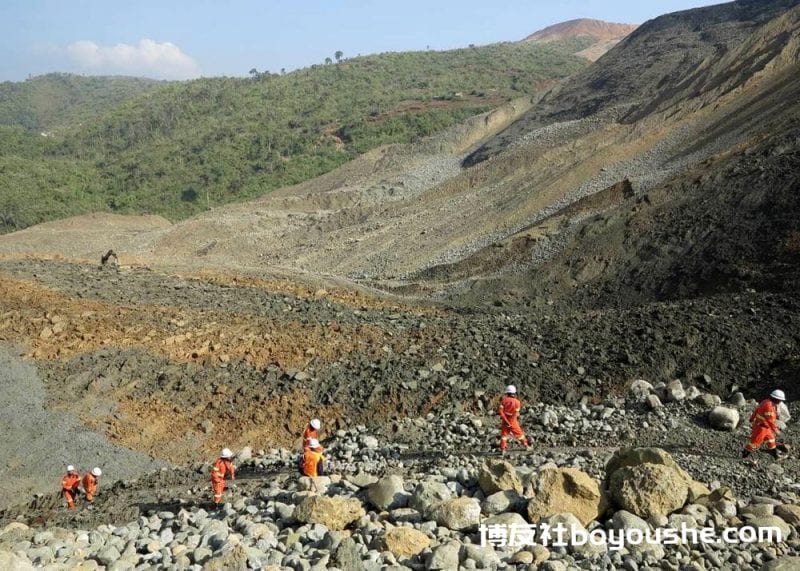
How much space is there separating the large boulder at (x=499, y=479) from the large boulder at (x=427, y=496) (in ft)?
1.24

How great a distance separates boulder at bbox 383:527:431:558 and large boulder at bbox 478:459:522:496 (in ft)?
3.26

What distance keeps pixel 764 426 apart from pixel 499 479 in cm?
352

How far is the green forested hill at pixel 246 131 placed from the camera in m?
51.2

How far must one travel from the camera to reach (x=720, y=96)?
26.5m

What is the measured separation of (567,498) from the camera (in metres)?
6.27

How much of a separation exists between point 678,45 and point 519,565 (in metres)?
47.1

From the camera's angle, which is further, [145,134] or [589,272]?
[145,134]

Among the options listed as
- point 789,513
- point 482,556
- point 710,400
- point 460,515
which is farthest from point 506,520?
point 710,400

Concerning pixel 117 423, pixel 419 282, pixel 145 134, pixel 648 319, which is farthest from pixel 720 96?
pixel 145 134

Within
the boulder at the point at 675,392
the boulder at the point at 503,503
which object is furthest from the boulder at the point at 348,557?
the boulder at the point at 675,392

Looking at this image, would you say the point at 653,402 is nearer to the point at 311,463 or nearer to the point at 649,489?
the point at 649,489

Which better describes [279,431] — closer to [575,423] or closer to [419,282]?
[575,423]

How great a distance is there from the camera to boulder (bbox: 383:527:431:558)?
5923 mm

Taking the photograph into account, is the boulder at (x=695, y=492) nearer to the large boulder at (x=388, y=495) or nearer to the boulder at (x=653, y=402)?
the large boulder at (x=388, y=495)
